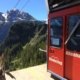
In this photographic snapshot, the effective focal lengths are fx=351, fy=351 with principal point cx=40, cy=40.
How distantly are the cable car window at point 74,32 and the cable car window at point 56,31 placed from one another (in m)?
0.50

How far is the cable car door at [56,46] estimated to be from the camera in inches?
347

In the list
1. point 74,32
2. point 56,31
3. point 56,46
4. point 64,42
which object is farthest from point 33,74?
point 74,32

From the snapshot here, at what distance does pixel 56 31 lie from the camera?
917 centimetres

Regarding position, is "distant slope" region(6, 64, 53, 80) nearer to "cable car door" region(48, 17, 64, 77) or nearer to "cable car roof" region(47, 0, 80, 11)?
"cable car door" region(48, 17, 64, 77)

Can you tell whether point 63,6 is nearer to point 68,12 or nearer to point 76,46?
point 68,12

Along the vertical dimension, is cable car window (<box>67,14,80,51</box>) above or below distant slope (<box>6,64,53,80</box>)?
above

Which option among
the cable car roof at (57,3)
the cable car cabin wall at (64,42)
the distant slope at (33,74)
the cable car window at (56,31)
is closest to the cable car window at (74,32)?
the cable car cabin wall at (64,42)

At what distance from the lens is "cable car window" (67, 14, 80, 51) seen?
803 centimetres

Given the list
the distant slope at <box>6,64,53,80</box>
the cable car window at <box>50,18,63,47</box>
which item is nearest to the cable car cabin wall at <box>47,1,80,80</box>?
the cable car window at <box>50,18,63,47</box>

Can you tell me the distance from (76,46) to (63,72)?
902mm

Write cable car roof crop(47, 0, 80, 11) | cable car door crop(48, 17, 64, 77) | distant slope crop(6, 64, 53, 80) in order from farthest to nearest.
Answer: distant slope crop(6, 64, 53, 80) → cable car door crop(48, 17, 64, 77) → cable car roof crop(47, 0, 80, 11)

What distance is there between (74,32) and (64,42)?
556mm

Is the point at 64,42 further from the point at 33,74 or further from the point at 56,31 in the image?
the point at 33,74

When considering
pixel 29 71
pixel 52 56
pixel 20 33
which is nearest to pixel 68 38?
pixel 52 56
